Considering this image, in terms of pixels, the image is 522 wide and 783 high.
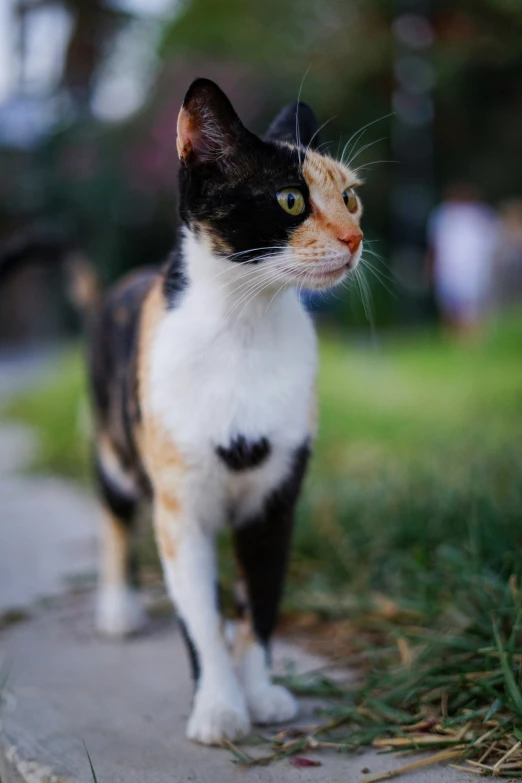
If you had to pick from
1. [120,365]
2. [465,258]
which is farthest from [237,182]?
[465,258]

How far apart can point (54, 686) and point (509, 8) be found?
36.2 ft

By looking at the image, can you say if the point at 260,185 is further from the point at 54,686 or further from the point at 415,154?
the point at 415,154

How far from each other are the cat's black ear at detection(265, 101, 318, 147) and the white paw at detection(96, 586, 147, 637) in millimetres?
1303

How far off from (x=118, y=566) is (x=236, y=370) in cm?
99

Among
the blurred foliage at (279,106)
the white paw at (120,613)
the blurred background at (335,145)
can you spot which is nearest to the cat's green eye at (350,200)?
the white paw at (120,613)

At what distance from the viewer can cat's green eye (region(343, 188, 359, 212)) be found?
181 centimetres

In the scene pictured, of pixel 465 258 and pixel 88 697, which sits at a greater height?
pixel 88 697

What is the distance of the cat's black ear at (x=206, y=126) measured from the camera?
1678mm

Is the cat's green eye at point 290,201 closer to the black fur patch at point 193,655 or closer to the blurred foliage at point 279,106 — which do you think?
the black fur patch at point 193,655

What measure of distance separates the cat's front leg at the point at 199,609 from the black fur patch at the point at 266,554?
12 centimetres

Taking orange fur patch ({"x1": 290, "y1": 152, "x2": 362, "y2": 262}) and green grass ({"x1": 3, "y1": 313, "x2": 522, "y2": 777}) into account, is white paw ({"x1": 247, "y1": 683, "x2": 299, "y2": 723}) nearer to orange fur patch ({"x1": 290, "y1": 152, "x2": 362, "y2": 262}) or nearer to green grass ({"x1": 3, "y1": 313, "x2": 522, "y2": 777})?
green grass ({"x1": 3, "y1": 313, "x2": 522, "y2": 777})

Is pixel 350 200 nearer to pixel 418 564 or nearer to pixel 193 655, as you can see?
pixel 193 655

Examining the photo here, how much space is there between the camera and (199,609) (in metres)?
1.85

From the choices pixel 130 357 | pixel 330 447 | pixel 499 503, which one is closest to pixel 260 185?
pixel 130 357
